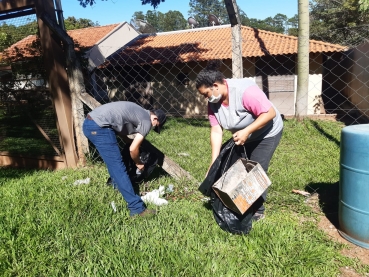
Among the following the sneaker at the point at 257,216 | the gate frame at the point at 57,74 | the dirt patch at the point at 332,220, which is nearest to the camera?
the dirt patch at the point at 332,220

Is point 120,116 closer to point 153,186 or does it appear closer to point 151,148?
point 151,148

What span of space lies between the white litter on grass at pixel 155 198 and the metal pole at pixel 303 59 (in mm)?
7058

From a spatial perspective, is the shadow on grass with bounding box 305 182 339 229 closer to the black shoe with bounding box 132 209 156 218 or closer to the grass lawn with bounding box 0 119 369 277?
the grass lawn with bounding box 0 119 369 277

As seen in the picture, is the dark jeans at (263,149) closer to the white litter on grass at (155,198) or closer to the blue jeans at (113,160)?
the white litter on grass at (155,198)

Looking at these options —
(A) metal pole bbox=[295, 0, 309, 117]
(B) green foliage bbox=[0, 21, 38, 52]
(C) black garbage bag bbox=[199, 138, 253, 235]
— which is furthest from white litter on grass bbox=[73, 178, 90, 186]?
(A) metal pole bbox=[295, 0, 309, 117]

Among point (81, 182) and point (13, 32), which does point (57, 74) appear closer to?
point (13, 32)

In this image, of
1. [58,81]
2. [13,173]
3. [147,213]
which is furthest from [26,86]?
[147,213]

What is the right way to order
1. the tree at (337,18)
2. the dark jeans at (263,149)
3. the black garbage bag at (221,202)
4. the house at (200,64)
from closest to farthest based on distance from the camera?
the black garbage bag at (221,202), the dark jeans at (263,149), the house at (200,64), the tree at (337,18)

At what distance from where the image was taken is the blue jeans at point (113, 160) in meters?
3.23

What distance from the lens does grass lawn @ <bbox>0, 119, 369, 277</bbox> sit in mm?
2375

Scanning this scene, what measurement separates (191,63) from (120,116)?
1192 centimetres

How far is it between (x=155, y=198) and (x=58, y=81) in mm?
2371

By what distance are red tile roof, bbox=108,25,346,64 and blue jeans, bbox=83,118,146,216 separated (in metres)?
10.7

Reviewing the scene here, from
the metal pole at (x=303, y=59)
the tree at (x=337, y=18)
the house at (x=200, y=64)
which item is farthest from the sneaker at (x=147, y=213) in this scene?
the tree at (x=337, y=18)
